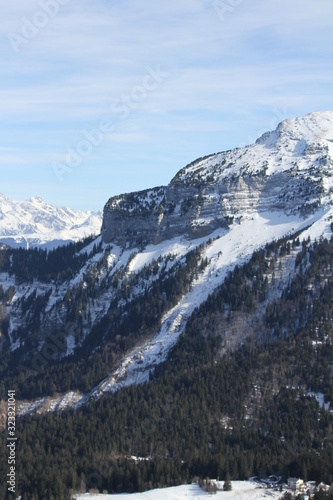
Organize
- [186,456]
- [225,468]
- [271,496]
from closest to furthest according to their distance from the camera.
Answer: [271,496] → [225,468] → [186,456]

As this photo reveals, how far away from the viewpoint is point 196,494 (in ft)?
563

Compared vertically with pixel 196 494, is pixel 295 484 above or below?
above

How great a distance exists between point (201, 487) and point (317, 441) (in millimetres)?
36295

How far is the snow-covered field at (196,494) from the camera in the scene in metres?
170

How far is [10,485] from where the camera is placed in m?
177

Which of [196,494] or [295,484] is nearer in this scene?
[196,494]

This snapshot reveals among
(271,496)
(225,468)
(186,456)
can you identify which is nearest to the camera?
(271,496)

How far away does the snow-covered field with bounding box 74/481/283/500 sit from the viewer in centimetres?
17000

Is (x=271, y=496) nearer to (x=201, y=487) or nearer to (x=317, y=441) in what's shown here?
(x=201, y=487)

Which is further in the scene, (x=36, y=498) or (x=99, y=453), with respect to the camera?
(x=99, y=453)

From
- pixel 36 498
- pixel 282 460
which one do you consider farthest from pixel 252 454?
pixel 36 498

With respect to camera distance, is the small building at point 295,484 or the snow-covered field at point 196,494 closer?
the snow-covered field at point 196,494

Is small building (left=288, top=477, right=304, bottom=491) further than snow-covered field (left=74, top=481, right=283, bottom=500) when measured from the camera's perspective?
Yes

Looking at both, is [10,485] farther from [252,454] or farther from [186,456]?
[252,454]
